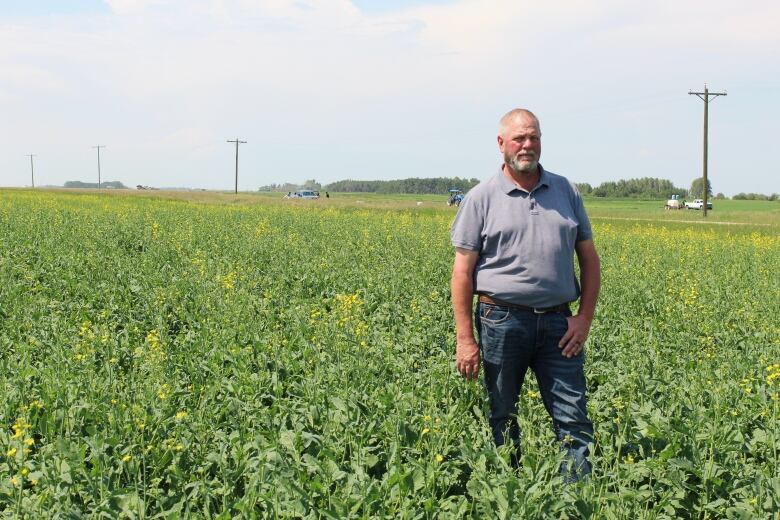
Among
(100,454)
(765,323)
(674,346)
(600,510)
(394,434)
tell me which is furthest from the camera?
(765,323)

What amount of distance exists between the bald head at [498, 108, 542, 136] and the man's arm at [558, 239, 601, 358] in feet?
2.68

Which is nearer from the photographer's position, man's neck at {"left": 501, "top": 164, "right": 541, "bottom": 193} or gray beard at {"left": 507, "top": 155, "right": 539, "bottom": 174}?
gray beard at {"left": 507, "top": 155, "right": 539, "bottom": 174}

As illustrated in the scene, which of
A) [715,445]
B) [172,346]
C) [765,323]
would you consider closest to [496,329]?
[715,445]

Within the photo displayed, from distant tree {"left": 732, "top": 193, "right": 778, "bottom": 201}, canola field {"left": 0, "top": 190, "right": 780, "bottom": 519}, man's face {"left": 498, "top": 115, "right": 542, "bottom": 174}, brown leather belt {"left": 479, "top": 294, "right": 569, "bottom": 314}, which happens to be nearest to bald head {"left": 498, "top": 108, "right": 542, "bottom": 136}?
man's face {"left": 498, "top": 115, "right": 542, "bottom": 174}

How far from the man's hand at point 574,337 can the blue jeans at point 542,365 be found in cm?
4

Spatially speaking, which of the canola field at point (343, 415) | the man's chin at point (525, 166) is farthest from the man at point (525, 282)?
the canola field at point (343, 415)

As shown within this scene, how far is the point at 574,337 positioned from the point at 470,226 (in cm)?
86

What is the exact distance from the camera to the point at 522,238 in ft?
13.0

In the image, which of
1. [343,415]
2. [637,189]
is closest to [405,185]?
[637,189]

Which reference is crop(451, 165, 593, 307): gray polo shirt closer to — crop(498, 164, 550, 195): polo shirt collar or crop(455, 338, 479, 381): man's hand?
crop(498, 164, 550, 195): polo shirt collar

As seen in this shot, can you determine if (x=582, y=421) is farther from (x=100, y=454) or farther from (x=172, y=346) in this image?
(x=172, y=346)

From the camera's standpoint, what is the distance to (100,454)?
3.81 metres

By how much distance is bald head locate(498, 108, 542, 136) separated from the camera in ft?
12.6

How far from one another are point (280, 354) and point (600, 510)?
10.8ft
